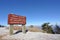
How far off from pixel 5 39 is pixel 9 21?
12.8 ft

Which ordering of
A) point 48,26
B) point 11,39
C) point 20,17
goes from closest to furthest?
point 11,39
point 20,17
point 48,26

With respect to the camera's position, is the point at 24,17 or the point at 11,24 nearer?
the point at 11,24

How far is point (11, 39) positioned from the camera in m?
14.2

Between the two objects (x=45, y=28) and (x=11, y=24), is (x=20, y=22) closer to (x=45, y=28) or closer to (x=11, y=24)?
(x=11, y=24)

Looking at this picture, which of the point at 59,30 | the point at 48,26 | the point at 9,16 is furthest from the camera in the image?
the point at 59,30

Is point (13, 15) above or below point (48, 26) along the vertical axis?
above

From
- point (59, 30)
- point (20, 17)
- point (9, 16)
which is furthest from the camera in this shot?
point (59, 30)

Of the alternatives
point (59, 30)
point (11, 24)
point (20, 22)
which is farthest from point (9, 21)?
point (59, 30)

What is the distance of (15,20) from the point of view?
18.5 m

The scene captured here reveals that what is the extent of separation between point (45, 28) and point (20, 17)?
7367 millimetres

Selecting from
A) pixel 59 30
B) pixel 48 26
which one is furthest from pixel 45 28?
pixel 59 30

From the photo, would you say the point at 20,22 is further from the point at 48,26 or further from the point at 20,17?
the point at 48,26

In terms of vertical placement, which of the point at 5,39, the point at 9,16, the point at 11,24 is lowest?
the point at 5,39

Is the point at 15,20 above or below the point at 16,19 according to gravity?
below
